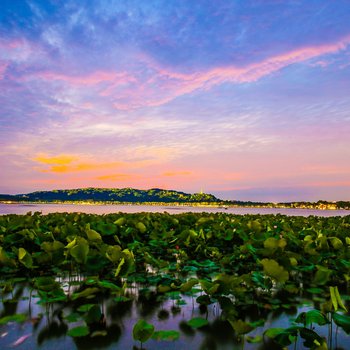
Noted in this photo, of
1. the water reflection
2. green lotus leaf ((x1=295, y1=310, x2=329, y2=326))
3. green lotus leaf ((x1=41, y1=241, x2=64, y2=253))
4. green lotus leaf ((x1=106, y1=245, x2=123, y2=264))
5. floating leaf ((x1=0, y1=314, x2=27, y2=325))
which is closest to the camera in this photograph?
green lotus leaf ((x1=295, y1=310, x2=329, y2=326))

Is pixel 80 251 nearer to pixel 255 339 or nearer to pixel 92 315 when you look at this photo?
pixel 92 315

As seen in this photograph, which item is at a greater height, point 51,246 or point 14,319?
point 51,246

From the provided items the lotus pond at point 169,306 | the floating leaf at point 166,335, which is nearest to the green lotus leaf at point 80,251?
the lotus pond at point 169,306

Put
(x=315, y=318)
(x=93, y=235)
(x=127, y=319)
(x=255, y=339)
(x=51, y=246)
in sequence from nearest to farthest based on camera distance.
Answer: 1. (x=315, y=318)
2. (x=255, y=339)
3. (x=127, y=319)
4. (x=51, y=246)
5. (x=93, y=235)

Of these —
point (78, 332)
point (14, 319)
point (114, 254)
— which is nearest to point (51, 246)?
point (114, 254)

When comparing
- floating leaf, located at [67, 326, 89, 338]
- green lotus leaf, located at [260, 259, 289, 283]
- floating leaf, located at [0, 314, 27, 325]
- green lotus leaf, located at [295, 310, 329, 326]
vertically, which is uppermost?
green lotus leaf, located at [260, 259, 289, 283]

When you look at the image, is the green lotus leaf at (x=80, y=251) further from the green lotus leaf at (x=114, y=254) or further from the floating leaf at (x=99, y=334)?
the floating leaf at (x=99, y=334)

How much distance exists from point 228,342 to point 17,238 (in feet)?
22.0

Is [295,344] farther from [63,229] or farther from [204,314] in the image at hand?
[63,229]

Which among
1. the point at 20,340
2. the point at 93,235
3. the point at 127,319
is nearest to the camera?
the point at 20,340

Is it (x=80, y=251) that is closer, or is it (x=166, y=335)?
(x=166, y=335)

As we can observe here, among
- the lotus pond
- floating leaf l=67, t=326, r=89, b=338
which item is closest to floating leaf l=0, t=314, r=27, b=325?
the lotus pond

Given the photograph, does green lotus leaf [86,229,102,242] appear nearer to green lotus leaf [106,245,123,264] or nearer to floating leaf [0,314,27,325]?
green lotus leaf [106,245,123,264]

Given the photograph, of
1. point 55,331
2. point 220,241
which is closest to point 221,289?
point 55,331
